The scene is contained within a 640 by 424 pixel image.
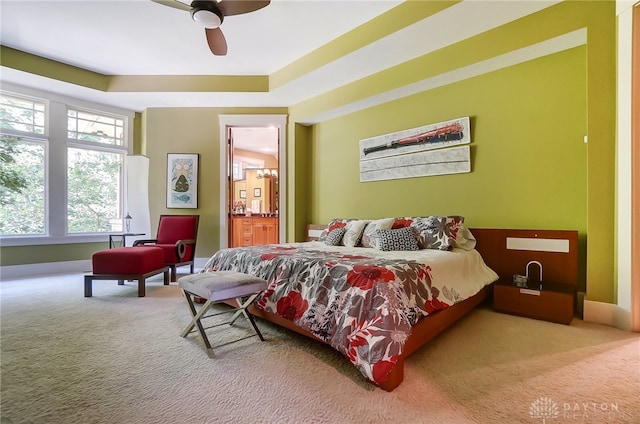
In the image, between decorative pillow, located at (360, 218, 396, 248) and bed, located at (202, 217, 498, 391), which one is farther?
decorative pillow, located at (360, 218, 396, 248)

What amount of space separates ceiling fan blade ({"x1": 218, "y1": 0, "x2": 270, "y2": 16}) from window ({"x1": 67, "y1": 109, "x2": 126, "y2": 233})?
4.14 meters

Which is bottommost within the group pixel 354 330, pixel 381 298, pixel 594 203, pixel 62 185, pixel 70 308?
pixel 70 308

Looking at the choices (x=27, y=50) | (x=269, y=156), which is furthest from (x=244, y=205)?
(x=27, y=50)

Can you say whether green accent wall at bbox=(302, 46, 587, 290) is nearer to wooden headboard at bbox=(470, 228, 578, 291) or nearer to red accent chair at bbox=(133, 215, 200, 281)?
wooden headboard at bbox=(470, 228, 578, 291)

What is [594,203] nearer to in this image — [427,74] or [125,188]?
[427,74]

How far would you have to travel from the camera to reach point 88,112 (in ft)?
17.1

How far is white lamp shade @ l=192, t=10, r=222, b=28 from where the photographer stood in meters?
2.56

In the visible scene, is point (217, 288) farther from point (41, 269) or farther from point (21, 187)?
point (21, 187)

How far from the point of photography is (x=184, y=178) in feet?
17.4

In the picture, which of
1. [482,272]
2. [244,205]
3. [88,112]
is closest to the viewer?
[482,272]

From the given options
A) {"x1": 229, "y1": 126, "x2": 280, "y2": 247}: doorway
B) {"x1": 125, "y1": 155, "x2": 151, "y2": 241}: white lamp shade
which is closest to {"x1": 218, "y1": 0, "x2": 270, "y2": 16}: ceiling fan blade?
{"x1": 229, "y1": 126, "x2": 280, "y2": 247}: doorway

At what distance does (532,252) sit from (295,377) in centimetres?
267

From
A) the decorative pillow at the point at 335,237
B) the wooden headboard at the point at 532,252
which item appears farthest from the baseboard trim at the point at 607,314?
the decorative pillow at the point at 335,237

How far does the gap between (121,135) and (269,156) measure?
413 centimetres
